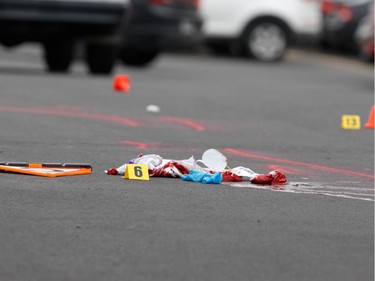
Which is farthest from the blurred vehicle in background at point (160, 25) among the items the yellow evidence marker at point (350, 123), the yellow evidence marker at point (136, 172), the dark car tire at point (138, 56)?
the yellow evidence marker at point (136, 172)

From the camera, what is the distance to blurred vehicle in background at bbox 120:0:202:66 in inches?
863

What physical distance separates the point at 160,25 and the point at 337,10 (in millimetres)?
8418

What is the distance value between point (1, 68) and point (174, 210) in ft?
43.0

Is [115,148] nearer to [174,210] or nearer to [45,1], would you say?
[174,210]

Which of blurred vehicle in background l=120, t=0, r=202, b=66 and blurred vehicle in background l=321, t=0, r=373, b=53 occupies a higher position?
blurred vehicle in background l=321, t=0, r=373, b=53

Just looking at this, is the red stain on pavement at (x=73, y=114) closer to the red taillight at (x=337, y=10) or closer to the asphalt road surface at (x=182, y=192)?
the asphalt road surface at (x=182, y=192)

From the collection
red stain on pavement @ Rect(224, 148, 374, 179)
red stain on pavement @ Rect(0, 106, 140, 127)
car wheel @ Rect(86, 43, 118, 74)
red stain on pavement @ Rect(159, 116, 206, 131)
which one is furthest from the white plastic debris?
car wheel @ Rect(86, 43, 118, 74)

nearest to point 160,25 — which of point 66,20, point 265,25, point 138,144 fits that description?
point 66,20

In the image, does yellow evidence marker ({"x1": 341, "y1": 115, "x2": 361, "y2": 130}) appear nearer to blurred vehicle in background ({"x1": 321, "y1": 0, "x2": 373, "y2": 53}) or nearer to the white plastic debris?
the white plastic debris

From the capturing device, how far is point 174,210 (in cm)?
769

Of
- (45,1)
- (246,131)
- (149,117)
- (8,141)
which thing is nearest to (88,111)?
(149,117)

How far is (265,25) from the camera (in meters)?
27.5

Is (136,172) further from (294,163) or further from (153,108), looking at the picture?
(153,108)

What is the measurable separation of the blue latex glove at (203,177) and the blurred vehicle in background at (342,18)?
20.4 meters
